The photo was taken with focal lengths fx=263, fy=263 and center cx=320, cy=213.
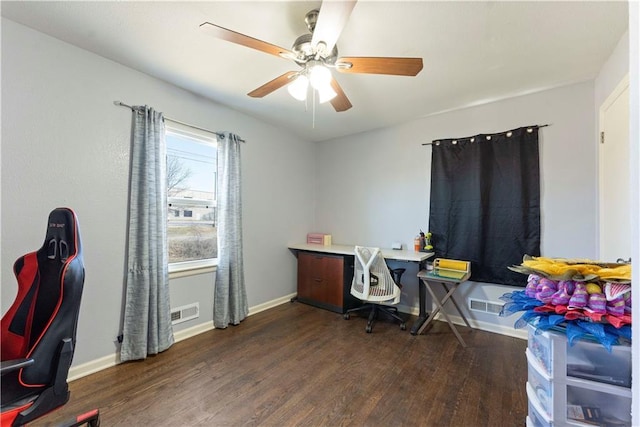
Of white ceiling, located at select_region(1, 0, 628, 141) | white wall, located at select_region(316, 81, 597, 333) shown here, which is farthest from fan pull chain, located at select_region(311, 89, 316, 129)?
white wall, located at select_region(316, 81, 597, 333)

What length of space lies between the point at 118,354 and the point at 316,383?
1726 mm

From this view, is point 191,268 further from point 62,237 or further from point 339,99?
point 339,99

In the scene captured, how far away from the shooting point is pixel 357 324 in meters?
3.11

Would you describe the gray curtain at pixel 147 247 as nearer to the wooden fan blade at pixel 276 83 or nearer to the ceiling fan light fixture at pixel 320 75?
the wooden fan blade at pixel 276 83

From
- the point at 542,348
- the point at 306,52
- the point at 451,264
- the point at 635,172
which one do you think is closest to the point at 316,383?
the point at 542,348

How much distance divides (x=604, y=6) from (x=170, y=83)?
3.39 meters

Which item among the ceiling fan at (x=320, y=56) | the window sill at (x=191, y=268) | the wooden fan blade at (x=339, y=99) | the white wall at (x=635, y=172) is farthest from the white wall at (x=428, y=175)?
the white wall at (x=635, y=172)

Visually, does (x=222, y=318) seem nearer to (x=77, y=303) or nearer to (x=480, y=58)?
(x=77, y=303)

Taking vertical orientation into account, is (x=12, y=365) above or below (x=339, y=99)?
below

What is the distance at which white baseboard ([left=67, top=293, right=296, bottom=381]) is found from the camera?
2.04m

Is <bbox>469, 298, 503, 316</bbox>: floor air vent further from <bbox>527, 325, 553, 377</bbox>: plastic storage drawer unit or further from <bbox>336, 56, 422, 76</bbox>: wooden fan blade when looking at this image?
<bbox>336, 56, 422, 76</bbox>: wooden fan blade

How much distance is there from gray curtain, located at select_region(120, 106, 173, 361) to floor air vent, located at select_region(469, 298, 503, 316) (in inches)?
127

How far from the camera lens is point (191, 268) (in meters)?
2.81

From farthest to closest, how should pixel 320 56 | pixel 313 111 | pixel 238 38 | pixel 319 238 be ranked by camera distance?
1. pixel 319 238
2. pixel 313 111
3. pixel 320 56
4. pixel 238 38
